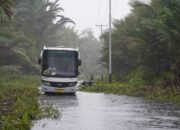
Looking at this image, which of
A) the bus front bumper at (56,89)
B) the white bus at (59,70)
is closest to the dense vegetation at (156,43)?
the white bus at (59,70)

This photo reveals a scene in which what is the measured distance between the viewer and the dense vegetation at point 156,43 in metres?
33.7

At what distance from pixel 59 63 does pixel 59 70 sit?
55cm

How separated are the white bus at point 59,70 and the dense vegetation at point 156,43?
6.84 meters

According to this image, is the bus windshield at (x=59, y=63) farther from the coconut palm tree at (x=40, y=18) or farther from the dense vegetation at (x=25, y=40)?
the coconut palm tree at (x=40, y=18)

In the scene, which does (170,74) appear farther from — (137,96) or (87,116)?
(87,116)

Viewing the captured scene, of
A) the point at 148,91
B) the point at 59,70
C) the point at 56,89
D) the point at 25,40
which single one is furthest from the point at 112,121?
the point at 25,40

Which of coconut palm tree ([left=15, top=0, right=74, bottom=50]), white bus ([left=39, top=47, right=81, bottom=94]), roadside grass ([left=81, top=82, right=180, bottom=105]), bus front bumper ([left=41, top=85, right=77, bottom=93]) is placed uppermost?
coconut palm tree ([left=15, top=0, right=74, bottom=50])

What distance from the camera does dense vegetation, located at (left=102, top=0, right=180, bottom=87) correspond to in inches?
1325

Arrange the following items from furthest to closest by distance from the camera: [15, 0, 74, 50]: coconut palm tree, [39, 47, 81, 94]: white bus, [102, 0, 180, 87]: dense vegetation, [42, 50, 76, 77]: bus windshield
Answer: [15, 0, 74, 50]: coconut palm tree → [102, 0, 180, 87]: dense vegetation → [42, 50, 76, 77]: bus windshield → [39, 47, 81, 94]: white bus

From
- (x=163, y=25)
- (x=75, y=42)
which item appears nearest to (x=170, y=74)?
(x=163, y=25)

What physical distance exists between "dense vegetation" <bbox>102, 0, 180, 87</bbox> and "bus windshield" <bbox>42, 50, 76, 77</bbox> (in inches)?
273

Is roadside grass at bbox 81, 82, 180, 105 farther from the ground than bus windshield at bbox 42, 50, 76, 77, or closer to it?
closer to it

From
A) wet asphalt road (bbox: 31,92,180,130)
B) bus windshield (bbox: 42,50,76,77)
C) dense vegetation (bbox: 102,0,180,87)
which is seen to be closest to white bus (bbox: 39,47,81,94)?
bus windshield (bbox: 42,50,76,77)

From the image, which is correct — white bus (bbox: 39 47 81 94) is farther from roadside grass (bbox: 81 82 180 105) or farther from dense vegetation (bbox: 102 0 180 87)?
dense vegetation (bbox: 102 0 180 87)
